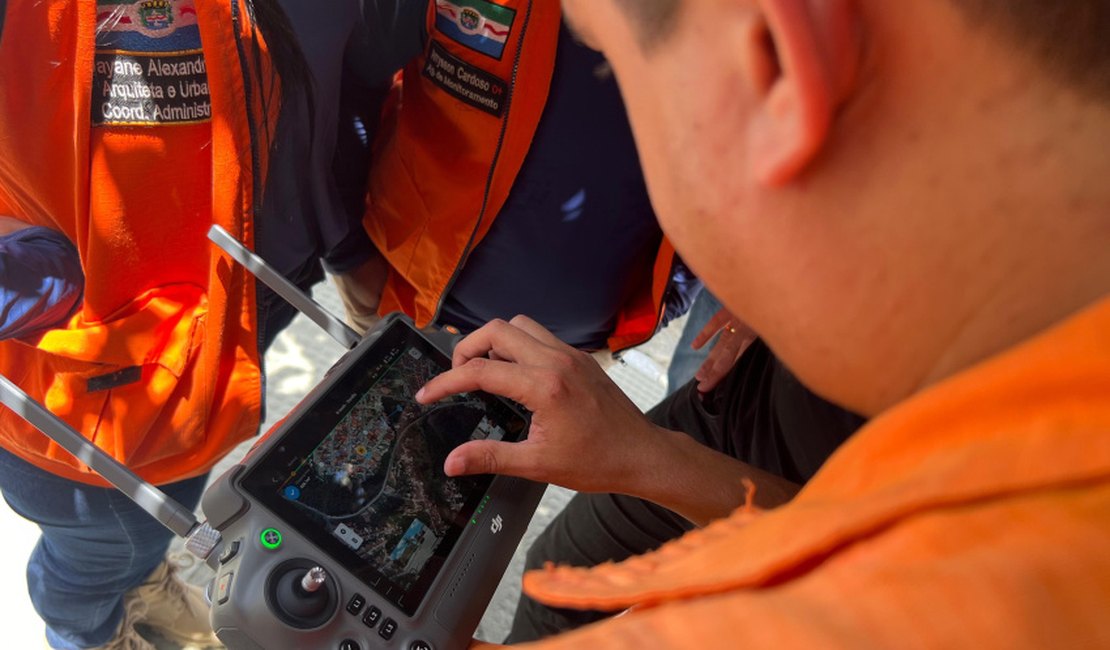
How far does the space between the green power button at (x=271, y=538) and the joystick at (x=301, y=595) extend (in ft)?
0.07

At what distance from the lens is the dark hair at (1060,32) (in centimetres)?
33

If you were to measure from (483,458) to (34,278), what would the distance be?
0.56m

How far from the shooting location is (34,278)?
838mm

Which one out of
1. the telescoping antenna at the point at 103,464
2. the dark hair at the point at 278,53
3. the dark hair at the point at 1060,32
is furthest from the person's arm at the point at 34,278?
the dark hair at the point at 1060,32

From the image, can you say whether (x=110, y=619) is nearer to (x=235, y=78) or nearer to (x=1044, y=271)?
(x=235, y=78)

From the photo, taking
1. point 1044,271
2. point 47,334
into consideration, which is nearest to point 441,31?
point 47,334

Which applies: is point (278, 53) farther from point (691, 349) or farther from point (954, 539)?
point (691, 349)


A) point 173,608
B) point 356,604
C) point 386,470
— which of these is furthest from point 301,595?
point 173,608

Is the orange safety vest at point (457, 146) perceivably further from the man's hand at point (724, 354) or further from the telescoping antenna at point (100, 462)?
the telescoping antenna at point (100, 462)

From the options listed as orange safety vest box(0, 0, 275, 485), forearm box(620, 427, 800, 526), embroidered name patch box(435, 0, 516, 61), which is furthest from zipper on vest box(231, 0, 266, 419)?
forearm box(620, 427, 800, 526)

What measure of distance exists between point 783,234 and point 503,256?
0.80 m

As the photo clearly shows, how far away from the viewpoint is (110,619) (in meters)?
1.40

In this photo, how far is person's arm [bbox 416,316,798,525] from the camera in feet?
2.45

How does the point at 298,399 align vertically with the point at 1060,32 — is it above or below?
below
